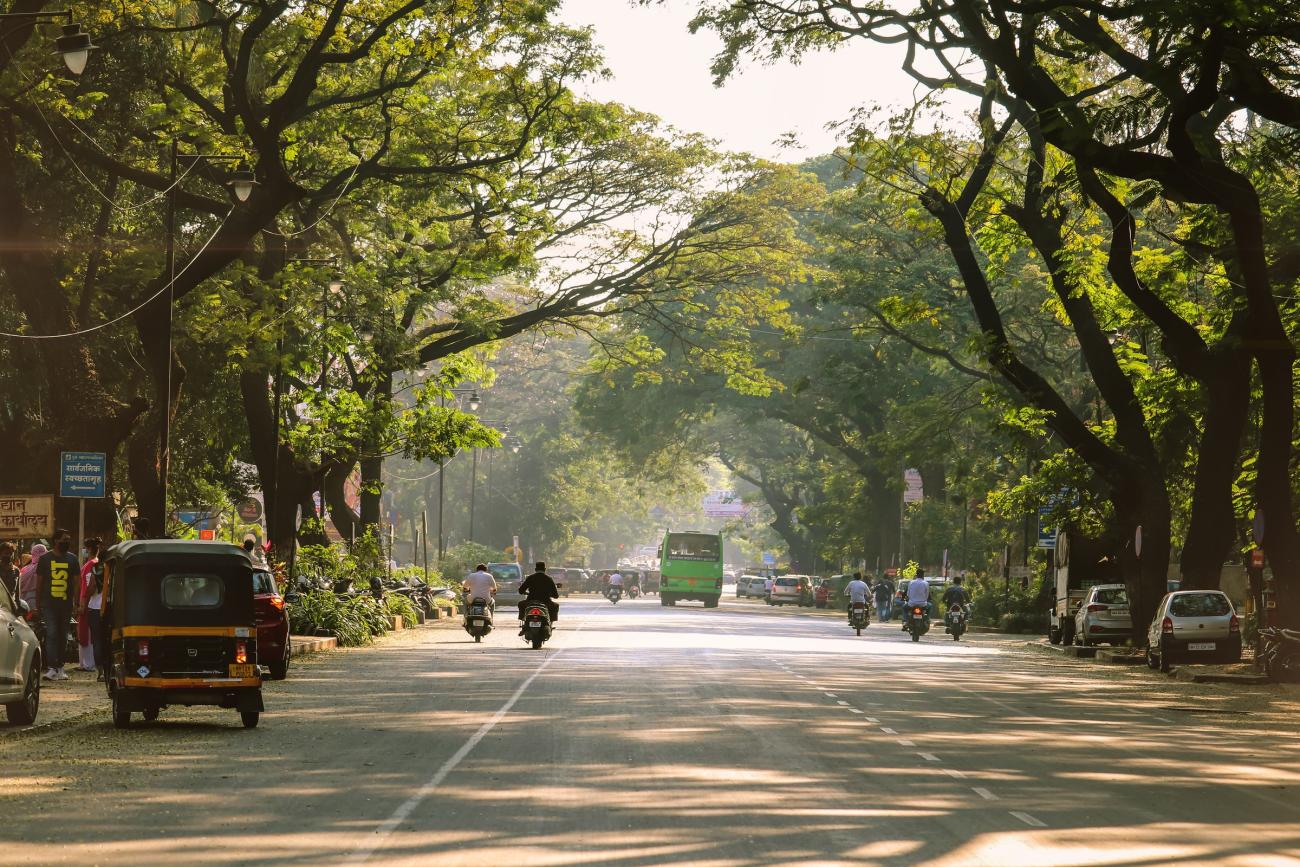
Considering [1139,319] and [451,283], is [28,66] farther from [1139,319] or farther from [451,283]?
[1139,319]

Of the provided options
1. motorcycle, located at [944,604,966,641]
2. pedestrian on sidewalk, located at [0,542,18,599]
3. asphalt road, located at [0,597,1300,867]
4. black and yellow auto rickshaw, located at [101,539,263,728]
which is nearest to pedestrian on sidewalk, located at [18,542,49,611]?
pedestrian on sidewalk, located at [0,542,18,599]

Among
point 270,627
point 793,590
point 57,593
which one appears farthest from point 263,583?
point 793,590

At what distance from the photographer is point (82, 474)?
25.3 m

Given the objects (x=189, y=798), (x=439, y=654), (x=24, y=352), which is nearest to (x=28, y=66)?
(x=24, y=352)

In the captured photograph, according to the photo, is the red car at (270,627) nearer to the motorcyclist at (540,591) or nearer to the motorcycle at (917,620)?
the motorcyclist at (540,591)

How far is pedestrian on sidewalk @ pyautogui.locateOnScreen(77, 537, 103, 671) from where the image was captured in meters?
→ 24.4

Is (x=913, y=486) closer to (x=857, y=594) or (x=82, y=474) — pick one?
(x=857, y=594)

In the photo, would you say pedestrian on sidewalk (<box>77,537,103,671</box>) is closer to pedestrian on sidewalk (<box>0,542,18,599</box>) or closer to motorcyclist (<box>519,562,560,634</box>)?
pedestrian on sidewalk (<box>0,542,18,599</box>)

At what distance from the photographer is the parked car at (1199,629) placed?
106 ft

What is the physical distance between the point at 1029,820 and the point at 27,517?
1819 centimetres

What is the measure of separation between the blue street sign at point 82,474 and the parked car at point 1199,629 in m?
18.4

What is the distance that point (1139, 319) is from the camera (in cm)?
3622

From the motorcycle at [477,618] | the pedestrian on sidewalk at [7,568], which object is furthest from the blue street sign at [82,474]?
the motorcycle at [477,618]

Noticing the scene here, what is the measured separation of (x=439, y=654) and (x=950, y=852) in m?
24.9
